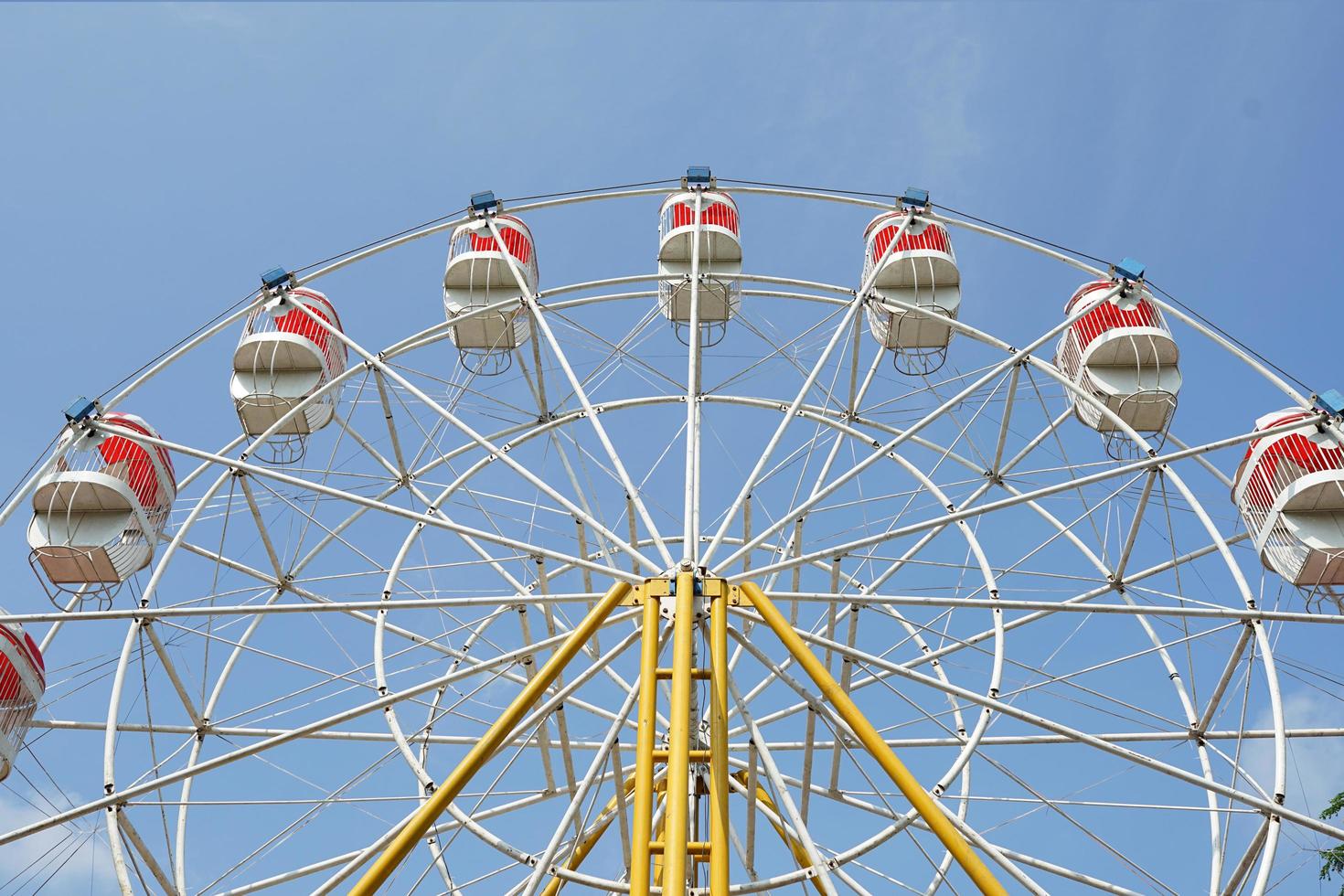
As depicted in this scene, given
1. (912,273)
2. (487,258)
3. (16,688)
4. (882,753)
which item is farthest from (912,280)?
(16,688)

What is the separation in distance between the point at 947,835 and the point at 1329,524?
9537mm

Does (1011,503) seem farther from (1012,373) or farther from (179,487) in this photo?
(179,487)

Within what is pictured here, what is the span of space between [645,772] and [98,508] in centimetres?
1178

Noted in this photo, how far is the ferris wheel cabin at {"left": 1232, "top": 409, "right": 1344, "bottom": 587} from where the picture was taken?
65.1 feet

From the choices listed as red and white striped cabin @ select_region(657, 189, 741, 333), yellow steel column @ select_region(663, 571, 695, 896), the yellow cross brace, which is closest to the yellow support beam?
the yellow cross brace

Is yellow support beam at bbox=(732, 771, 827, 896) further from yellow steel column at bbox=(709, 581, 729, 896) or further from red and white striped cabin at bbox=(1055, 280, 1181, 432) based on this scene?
red and white striped cabin at bbox=(1055, 280, 1181, 432)

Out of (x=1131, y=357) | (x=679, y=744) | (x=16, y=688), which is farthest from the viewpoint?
(x=1131, y=357)

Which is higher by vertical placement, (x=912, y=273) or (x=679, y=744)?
(x=912, y=273)

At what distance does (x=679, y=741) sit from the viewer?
14375 mm

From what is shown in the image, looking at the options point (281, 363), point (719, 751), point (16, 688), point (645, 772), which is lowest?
point (645, 772)

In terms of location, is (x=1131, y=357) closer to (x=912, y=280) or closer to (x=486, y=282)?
(x=912, y=280)

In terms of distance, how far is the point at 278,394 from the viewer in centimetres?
2414

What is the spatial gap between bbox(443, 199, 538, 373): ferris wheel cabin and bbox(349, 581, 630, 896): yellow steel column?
9320 millimetres

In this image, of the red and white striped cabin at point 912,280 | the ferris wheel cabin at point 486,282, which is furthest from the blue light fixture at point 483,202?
the red and white striped cabin at point 912,280
